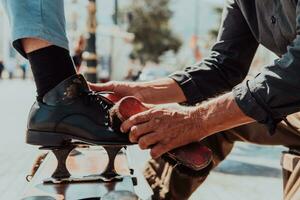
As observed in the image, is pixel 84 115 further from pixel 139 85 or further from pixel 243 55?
pixel 243 55

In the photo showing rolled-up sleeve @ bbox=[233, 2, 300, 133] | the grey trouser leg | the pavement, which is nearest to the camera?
rolled-up sleeve @ bbox=[233, 2, 300, 133]

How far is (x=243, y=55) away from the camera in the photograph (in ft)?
7.47

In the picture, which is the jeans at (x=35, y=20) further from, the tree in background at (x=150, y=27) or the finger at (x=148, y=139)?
the tree in background at (x=150, y=27)

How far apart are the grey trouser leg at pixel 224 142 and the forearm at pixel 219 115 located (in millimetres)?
597

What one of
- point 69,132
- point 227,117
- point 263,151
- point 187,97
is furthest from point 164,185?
point 263,151

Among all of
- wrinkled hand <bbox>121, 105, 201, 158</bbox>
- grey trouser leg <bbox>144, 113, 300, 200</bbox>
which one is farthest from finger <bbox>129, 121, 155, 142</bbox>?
grey trouser leg <bbox>144, 113, 300, 200</bbox>

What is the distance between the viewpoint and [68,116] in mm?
1671

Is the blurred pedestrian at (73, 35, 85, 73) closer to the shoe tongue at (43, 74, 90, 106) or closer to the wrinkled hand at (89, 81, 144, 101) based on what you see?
the wrinkled hand at (89, 81, 144, 101)

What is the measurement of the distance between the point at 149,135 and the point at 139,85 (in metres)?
0.65

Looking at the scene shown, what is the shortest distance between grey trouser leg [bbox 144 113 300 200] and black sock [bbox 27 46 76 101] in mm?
634

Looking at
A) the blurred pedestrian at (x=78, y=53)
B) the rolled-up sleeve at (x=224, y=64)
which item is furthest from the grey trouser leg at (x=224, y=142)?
the blurred pedestrian at (x=78, y=53)

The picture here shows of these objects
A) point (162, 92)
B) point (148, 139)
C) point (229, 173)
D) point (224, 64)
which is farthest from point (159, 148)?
point (229, 173)

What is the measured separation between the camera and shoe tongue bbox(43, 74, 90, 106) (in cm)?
165

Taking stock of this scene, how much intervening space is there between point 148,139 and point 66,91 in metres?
0.34
